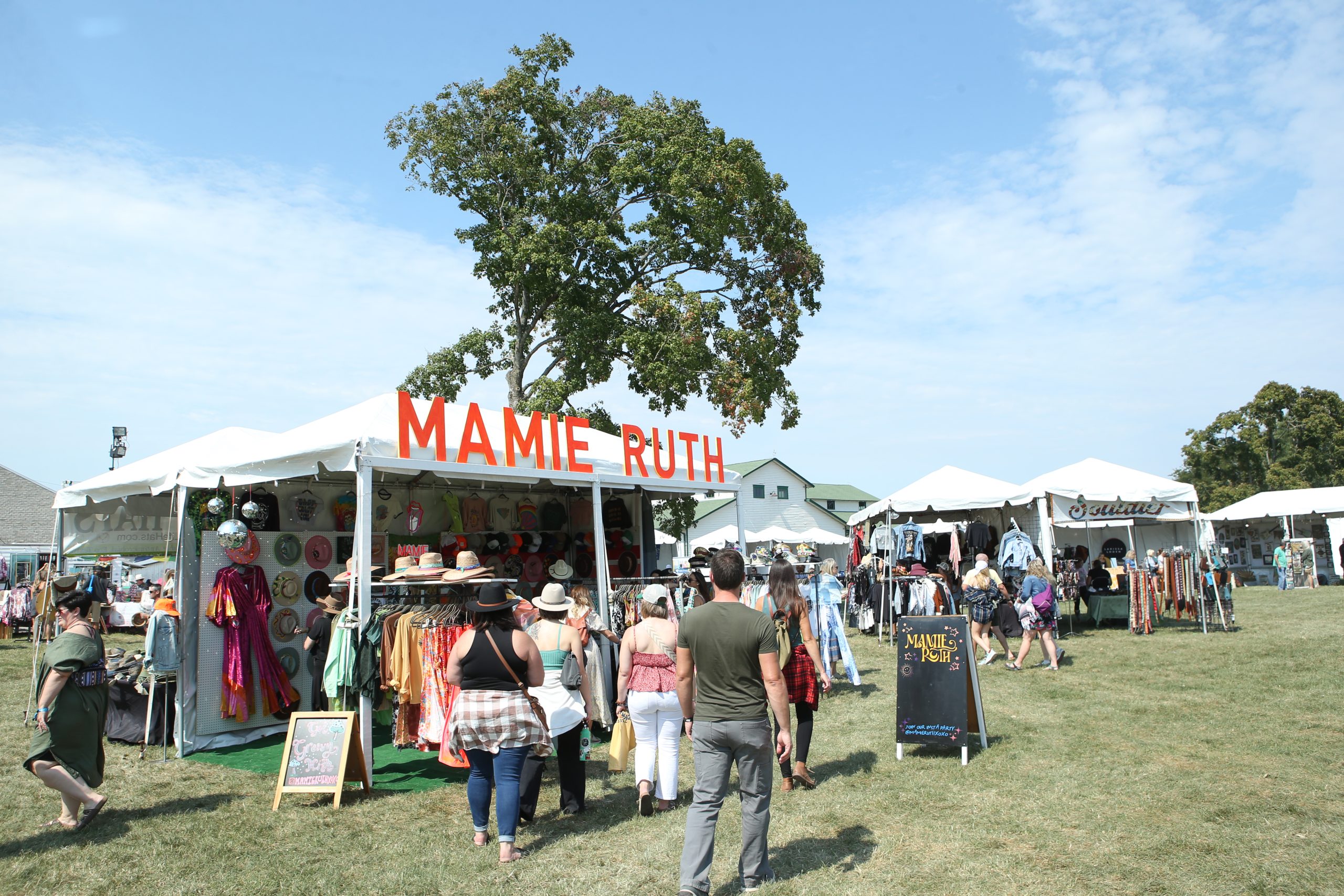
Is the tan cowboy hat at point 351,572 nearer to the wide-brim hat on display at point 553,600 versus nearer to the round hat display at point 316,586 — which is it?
the round hat display at point 316,586

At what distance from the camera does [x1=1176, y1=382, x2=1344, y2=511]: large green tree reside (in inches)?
1394

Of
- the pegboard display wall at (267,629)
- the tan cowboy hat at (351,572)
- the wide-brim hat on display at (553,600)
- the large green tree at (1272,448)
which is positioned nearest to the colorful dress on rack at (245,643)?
the pegboard display wall at (267,629)

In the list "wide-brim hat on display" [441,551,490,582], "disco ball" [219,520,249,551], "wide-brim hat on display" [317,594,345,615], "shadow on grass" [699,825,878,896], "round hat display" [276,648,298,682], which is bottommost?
"shadow on grass" [699,825,878,896]

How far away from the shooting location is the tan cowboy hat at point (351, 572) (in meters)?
6.51

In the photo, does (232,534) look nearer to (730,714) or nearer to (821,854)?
(730,714)

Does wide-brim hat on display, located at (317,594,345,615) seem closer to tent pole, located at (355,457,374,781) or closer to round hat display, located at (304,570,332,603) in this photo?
round hat display, located at (304,570,332,603)

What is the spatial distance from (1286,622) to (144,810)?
54.5 ft

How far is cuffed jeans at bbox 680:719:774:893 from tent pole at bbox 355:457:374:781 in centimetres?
310

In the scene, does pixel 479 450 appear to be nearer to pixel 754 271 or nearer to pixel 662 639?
pixel 662 639

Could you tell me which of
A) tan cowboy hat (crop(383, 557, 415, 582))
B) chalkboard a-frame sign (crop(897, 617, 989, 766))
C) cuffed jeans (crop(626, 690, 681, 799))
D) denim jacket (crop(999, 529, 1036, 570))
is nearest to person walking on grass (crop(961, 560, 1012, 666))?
denim jacket (crop(999, 529, 1036, 570))

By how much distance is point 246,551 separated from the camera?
7957 mm

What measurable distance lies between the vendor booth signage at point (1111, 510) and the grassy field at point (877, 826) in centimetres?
619

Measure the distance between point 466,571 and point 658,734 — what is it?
2.30 m

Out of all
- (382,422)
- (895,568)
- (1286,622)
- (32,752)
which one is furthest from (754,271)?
(32,752)
